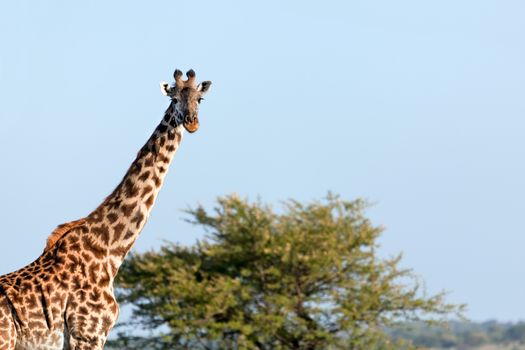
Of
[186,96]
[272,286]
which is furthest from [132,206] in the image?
[272,286]

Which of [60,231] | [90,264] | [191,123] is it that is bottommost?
[90,264]

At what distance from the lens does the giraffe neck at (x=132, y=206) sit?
37.1 ft

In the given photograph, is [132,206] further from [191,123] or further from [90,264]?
[191,123]

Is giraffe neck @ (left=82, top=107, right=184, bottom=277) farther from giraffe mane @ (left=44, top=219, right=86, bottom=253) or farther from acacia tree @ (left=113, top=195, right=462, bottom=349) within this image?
acacia tree @ (left=113, top=195, right=462, bottom=349)

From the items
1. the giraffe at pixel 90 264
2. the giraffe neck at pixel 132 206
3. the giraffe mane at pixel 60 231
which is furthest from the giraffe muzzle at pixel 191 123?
the giraffe mane at pixel 60 231

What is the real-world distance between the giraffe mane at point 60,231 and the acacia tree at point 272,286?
1912 centimetres

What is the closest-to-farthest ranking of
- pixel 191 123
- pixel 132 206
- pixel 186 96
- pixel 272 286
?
pixel 191 123 → pixel 186 96 → pixel 132 206 → pixel 272 286

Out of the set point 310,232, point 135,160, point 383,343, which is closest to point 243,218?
point 310,232

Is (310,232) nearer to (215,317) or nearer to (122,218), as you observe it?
(215,317)

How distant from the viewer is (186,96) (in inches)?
424

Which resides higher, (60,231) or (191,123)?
(191,123)

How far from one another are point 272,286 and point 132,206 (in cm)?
2044

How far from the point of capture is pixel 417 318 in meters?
32.8

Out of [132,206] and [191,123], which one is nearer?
[191,123]
